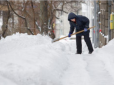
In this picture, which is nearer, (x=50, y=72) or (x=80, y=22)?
(x=50, y=72)

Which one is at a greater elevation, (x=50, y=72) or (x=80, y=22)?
(x=80, y=22)

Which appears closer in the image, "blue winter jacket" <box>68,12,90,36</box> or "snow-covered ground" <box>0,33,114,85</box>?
"snow-covered ground" <box>0,33,114,85</box>

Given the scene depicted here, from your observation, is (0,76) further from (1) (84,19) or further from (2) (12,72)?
(1) (84,19)

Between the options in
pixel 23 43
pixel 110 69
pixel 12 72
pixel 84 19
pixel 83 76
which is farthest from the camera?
pixel 23 43

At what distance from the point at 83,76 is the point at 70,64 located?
1191mm

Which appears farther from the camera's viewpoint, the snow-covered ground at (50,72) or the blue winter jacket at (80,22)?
the blue winter jacket at (80,22)

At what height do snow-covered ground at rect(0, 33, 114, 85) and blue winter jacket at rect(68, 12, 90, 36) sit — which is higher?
blue winter jacket at rect(68, 12, 90, 36)

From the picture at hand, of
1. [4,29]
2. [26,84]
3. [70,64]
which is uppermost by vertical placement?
[26,84]

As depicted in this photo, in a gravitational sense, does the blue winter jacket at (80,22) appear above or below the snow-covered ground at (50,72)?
above

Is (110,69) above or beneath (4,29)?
above

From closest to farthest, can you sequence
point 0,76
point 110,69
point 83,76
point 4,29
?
point 0,76
point 83,76
point 110,69
point 4,29

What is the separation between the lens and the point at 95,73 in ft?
15.1

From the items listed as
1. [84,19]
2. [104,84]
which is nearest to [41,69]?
[104,84]

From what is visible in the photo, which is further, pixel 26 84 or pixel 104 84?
pixel 104 84
